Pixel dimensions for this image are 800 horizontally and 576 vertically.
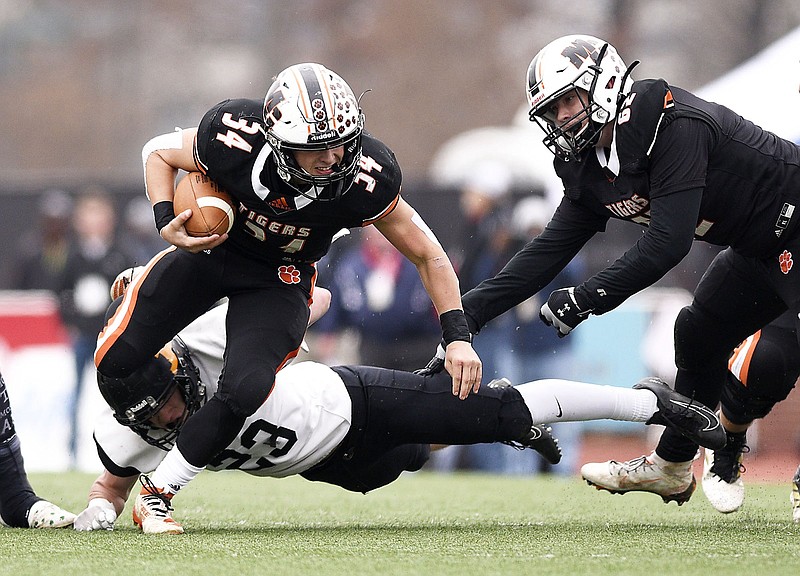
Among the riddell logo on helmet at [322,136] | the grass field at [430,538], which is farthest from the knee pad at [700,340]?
the riddell logo on helmet at [322,136]

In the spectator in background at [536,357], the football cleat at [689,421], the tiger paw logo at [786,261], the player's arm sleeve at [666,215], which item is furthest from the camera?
the spectator in background at [536,357]

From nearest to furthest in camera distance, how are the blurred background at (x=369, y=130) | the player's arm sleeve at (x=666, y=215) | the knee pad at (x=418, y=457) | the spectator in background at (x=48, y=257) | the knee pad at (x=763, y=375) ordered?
1. the player's arm sleeve at (x=666, y=215)
2. the knee pad at (x=418, y=457)
3. the knee pad at (x=763, y=375)
4. the blurred background at (x=369, y=130)
5. the spectator in background at (x=48, y=257)

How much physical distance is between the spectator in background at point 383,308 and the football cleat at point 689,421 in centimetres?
439

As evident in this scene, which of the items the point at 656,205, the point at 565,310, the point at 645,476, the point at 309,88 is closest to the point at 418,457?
the point at 565,310

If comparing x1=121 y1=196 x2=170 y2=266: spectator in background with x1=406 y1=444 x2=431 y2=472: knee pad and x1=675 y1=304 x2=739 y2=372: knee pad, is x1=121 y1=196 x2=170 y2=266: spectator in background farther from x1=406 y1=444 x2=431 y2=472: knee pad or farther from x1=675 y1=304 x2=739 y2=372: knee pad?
x1=675 y1=304 x2=739 y2=372: knee pad

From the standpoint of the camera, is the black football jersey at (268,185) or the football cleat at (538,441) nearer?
the black football jersey at (268,185)

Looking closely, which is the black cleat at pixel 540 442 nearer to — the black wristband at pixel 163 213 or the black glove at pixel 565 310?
the black glove at pixel 565 310

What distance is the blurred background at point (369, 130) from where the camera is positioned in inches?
371

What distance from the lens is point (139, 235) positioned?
11195 millimetres

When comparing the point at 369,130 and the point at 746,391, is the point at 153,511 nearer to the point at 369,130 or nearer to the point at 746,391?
the point at 746,391

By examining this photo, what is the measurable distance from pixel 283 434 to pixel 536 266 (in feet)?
4.21

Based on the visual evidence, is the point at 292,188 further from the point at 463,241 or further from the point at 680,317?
the point at 463,241

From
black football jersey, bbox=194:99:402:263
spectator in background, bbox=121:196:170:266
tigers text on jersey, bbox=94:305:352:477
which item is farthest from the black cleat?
spectator in background, bbox=121:196:170:266

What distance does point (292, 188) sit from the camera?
4957mm
